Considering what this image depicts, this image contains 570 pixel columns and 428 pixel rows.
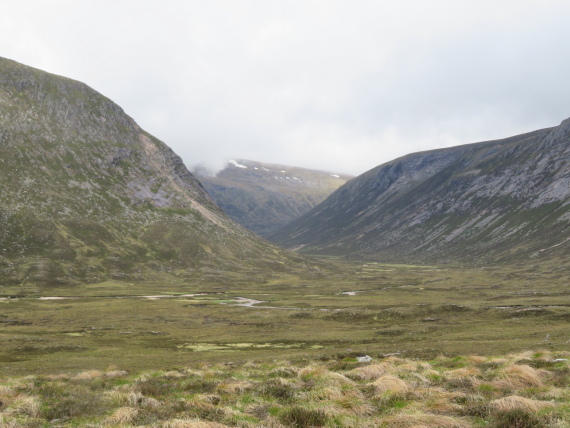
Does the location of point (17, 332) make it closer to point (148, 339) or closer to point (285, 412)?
point (148, 339)

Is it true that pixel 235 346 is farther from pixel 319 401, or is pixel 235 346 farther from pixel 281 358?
pixel 319 401

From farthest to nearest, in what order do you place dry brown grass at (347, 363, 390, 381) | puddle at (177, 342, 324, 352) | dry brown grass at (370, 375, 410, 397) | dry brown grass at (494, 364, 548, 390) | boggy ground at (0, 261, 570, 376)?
puddle at (177, 342, 324, 352) → boggy ground at (0, 261, 570, 376) → dry brown grass at (347, 363, 390, 381) → dry brown grass at (494, 364, 548, 390) → dry brown grass at (370, 375, 410, 397)

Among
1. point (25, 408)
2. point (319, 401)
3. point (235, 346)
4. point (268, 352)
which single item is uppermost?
point (319, 401)

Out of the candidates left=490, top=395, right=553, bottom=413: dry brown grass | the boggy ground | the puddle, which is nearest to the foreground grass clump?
left=490, top=395, right=553, bottom=413: dry brown grass

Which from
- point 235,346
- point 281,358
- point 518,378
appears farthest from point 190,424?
point 235,346

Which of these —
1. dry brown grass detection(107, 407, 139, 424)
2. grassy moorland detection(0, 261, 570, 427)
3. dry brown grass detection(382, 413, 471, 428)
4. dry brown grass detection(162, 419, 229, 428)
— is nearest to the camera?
dry brown grass detection(382, 413, 471, 428)

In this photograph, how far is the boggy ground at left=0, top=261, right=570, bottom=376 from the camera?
48781 millimetres

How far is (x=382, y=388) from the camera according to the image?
20.7 m

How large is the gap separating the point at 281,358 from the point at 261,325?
3973cm

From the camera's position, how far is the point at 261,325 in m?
84.0

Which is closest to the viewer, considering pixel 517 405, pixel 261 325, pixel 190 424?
pixel 190 424

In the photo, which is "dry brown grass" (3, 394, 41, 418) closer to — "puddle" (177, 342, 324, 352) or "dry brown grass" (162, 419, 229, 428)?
"dry brown grass" (162, 419, 229, 428)

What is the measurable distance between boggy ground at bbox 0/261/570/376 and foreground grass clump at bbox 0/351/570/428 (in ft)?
55.5

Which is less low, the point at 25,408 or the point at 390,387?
the point at 25,408
